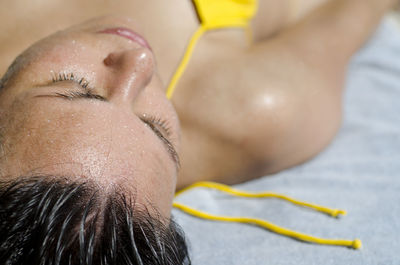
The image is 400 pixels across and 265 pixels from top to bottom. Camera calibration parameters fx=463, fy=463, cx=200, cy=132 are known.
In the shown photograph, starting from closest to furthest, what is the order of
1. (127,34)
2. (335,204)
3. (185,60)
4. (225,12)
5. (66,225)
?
(66,225) → (127,34) → (335,204) → (185,60) → (225,12)

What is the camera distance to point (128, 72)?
792 millimetres

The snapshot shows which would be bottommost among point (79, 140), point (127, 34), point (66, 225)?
point (66, 225)

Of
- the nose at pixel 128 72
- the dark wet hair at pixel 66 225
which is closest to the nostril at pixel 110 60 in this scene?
A: the nose at pixel 128 72

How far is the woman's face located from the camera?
0.67m

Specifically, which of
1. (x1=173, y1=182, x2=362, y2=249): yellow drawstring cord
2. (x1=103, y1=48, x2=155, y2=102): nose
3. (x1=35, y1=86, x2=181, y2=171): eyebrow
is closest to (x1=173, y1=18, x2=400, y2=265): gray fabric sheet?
(x1=173, y1=182, x2=362, y2=249): yellow drawstring cord

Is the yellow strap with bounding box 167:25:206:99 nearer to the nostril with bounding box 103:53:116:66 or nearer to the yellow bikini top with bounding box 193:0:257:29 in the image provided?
the yellow bikini top with bounding box 193:0:257:29

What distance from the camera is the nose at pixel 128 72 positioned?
2.54 ft

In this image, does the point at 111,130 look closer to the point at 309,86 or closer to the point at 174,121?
the point at 174,121

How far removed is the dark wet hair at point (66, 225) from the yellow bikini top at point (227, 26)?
36 centimetres

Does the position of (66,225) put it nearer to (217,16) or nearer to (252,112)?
(252,112)

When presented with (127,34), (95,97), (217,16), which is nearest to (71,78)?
(95,97)

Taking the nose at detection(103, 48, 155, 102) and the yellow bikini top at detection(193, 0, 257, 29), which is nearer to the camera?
the nose at detection(103, 48, 155, 102)

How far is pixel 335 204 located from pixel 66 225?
624 millimetres

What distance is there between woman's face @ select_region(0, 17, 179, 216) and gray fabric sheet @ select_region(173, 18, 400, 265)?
243 millimetres
